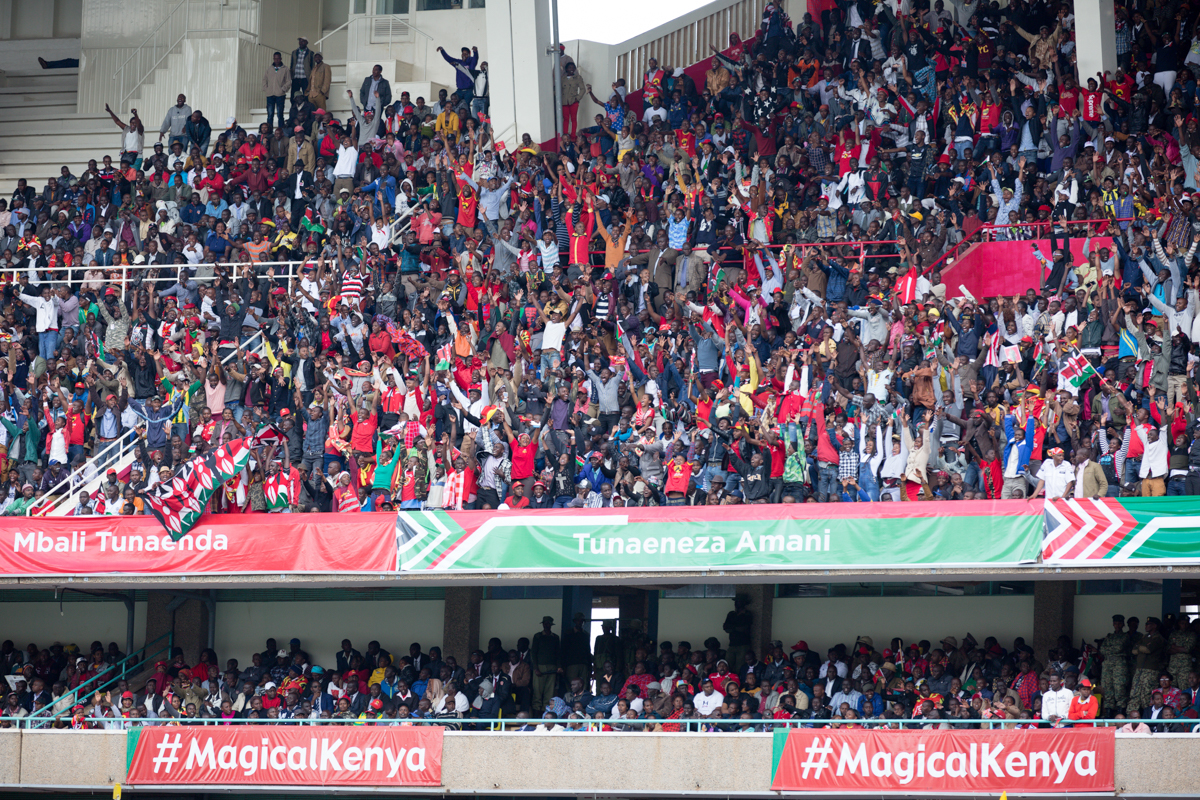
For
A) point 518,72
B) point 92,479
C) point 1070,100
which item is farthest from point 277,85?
point 1070,100

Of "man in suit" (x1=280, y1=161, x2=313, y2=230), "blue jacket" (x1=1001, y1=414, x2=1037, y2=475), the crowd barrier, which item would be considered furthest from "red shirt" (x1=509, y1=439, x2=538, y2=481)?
"man in suit" (x1=280, y1=161, x2=313, y2=230)

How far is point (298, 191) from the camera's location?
93.5 feet

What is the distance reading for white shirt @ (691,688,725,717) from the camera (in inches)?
805

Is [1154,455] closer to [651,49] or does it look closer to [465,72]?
[651,49]

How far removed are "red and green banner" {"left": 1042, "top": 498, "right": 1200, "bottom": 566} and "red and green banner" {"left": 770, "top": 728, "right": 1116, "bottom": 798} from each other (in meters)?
1.85

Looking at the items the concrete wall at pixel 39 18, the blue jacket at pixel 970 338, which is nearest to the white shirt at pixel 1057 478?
the blue jacket at pixel 970 338

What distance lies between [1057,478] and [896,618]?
4.46 metres

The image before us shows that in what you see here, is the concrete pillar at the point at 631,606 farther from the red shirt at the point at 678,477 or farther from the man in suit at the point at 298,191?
the man in suit at the point at 298,191

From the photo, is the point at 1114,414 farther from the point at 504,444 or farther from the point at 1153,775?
the point at 504,444

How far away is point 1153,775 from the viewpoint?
17.8m

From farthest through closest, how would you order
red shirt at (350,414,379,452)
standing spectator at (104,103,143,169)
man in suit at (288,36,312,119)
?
standing spectator at (104,103,143,169)
man in suit at (288,36,312,119)
red shirt at (350,414,379,452)

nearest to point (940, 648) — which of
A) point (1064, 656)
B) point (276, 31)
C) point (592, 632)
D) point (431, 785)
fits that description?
point (1064, 656)

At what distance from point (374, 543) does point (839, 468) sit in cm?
567

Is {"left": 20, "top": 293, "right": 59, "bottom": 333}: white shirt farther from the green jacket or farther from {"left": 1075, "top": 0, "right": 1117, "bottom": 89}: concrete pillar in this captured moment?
{"left": 1075, "top": 0, "right": 1117, "bottom": 89}: concrete pillar
